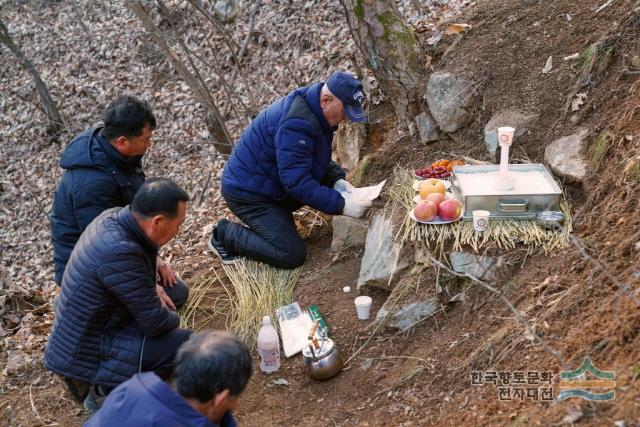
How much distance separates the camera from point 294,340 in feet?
13.7

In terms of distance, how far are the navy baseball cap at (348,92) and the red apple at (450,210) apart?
0.99m

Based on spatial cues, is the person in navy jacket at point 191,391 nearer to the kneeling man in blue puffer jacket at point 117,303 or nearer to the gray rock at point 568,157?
the kneeling man in blue puffer jacket at point 117,303

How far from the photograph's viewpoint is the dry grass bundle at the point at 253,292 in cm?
449

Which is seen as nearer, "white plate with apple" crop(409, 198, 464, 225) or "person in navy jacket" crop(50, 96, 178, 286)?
"person in navy jacket" crop(50, 96, 178, 286)

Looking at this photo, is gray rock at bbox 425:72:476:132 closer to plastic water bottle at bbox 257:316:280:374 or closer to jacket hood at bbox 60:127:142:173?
plastic water bottle at bbox 257:316:280:374

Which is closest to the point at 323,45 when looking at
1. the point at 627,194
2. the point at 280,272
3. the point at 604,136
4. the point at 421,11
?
the point at 421,11

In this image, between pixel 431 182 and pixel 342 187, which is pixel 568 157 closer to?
pixel 431 182

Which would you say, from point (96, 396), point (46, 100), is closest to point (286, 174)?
point (96, 396)

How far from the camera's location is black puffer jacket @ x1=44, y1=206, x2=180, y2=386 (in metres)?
3.27

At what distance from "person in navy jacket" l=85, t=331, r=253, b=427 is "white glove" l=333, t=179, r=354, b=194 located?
9.20ft

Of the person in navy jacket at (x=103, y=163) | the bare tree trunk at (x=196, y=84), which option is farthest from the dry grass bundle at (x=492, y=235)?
the bare tree trunk at (x=196, y=84)

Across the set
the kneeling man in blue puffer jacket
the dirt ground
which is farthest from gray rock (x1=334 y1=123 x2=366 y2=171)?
the kneeling man in blue puffer jacket

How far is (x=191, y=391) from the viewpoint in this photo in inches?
90.8

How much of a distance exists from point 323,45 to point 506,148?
220 inches
